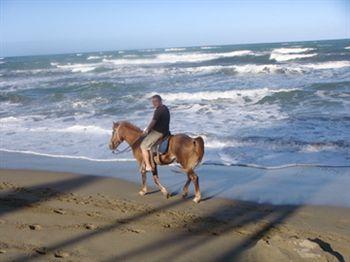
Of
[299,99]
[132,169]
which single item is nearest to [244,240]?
[132,169]

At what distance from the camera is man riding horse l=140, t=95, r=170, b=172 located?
8617mm

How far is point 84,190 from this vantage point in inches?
372

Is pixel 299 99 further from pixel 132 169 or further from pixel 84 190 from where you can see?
pixel 84 190

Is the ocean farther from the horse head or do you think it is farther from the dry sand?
the dry sand

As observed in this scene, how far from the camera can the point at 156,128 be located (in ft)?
28.7

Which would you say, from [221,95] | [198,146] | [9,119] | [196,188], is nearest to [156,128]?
[198,146]

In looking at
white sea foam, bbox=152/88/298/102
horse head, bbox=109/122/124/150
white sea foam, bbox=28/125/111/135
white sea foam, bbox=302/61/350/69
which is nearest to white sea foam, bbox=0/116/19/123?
white sea foam, bbox=28/125/111/135

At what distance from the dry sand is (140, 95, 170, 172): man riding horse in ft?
2.82

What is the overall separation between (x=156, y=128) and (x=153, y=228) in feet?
7.23

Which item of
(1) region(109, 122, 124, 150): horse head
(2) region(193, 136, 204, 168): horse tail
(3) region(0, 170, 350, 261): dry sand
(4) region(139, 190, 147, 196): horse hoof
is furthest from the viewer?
(1) region(109, 122, 124, 150): horse head

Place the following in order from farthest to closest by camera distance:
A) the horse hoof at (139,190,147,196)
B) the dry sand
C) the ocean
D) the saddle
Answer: the ocean < the horse hoof at (139,190,147,196) < the saddle < the dry sand

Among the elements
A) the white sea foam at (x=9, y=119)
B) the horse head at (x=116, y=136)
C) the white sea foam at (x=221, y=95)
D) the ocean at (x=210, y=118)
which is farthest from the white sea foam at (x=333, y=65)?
the horse head at (x=116, y=136)

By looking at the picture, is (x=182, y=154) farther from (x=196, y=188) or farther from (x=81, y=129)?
(x=81, y=129)

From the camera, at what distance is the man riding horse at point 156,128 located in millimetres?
8617
